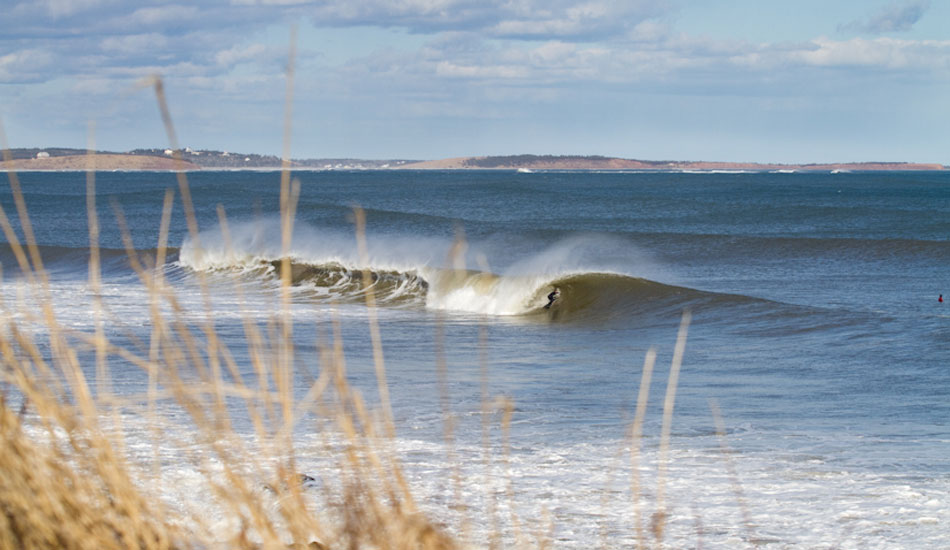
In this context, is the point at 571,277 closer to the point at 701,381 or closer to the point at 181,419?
the point at 701,381

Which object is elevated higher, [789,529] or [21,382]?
[21,382]

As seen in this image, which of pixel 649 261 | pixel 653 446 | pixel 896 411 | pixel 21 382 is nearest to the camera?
pixel 21 382

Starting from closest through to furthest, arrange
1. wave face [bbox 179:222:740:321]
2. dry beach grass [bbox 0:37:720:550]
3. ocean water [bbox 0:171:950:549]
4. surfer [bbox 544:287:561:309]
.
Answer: dry beach grass [bbox 0:37:720:550], ocean water [bbox 0:171:950:549], wave face [bbox 179:222:740:321], surfer [bbox 544:287:561:309]

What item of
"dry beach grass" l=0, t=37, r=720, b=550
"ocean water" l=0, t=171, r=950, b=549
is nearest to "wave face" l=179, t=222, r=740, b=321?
"ocean water" l=0, t=171, r=950, b=549

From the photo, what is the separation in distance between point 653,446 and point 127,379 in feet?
14.4

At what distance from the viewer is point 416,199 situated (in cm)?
6994

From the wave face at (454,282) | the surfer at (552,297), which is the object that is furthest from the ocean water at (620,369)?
the surfer at (552,297)

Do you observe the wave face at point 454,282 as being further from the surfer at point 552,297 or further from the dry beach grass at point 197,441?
the dry beach grass at point 197,441

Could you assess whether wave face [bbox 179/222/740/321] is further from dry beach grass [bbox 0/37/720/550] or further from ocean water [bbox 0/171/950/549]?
dry beach grass [bbox 0/37/720/550]

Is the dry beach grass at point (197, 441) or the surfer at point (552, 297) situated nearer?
the dry beach grass at point (197, 441)

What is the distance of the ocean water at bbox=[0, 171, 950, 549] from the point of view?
4.45m

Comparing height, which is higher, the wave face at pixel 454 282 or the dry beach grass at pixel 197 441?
the dry beach grass at pixel 197 441

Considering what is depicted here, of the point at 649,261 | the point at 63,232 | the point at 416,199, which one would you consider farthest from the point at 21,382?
the point at 416,199

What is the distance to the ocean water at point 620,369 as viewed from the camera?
14.6 feet
